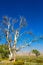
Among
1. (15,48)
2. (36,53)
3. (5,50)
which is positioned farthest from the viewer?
(36,53)

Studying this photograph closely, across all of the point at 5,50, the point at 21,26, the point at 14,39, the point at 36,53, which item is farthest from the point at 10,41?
the point at 36,53

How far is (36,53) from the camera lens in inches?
4956

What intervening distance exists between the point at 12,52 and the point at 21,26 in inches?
282

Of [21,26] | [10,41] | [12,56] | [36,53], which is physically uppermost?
[36,53]

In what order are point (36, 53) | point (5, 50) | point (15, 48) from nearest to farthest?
point (15, 48) → point (5, 50) → point (36, 53)

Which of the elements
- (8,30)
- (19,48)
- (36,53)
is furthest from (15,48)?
(36,53)

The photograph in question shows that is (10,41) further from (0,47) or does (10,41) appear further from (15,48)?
(0,47)

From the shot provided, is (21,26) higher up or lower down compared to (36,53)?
lower down

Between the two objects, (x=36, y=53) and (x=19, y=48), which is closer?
(x=19, y=48)

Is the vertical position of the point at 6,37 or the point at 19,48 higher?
the point at 6,37

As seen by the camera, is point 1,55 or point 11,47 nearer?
point 11,47

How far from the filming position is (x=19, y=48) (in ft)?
158

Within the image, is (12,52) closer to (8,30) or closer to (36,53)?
(8,30)

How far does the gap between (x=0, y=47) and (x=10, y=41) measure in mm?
23242
